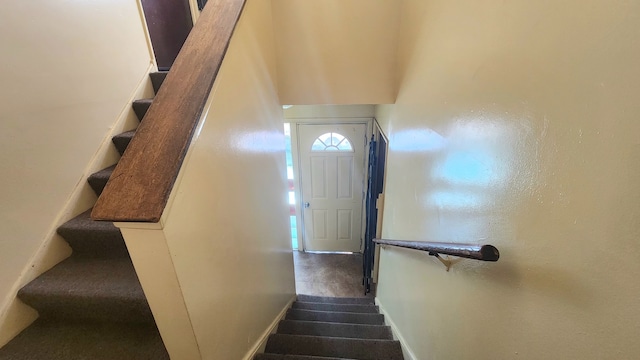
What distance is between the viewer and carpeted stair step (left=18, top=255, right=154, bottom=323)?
1137 millimetres

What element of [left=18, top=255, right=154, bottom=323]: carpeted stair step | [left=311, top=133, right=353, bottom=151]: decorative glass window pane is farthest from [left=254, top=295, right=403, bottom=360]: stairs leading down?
[left=311, top=133, right=353, bottom=151]: decorative glass window pane

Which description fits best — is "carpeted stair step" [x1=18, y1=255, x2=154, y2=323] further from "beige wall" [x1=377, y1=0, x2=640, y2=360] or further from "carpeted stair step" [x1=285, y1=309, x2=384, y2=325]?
"carpeted stair step" [x1=285, y1=309, x2=384, y2=325]

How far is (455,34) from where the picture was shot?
3.44 ft

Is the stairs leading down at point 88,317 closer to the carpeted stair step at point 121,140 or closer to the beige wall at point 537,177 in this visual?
the carpeted stair step at point 121,140

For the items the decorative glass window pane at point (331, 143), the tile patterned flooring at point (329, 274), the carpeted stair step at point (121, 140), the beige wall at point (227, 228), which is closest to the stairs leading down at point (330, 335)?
the beige wall at point (227, 228)

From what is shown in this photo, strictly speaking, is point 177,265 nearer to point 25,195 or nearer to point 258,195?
point 258,195

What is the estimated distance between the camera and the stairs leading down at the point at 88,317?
1097mm

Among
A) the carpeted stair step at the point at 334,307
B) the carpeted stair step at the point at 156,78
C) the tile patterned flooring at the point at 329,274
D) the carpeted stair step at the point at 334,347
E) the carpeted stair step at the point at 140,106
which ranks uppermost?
the carpeted stair step at the point at 156,78

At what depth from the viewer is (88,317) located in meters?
1.20

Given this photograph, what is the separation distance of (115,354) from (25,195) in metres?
0.79

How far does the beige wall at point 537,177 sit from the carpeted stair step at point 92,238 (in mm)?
1540

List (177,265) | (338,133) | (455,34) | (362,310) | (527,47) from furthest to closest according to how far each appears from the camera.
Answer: (338,133) < (362,310) < (455,34) < (177,265) < (527,47)

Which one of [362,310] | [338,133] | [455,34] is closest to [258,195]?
[455,34]

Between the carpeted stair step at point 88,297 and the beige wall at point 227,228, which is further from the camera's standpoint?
the carpeted stair step at point 88,297
